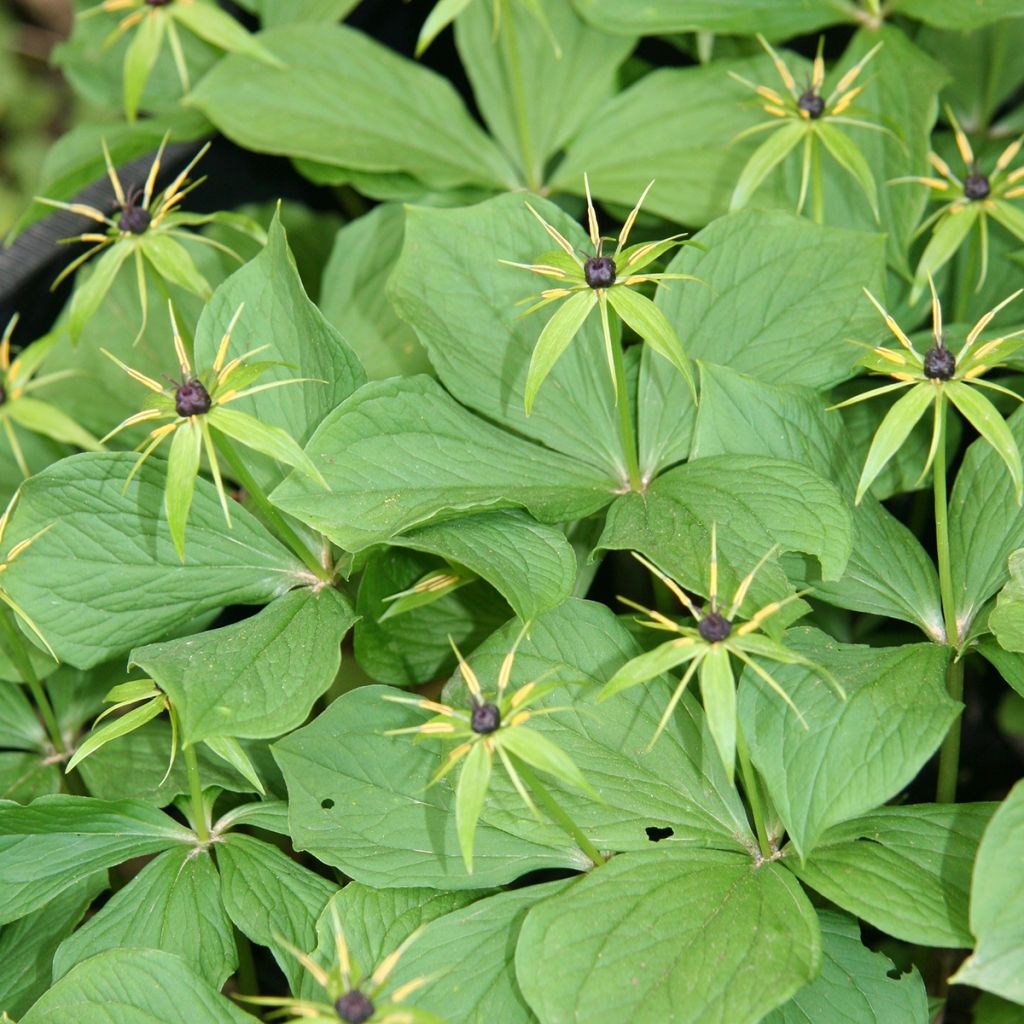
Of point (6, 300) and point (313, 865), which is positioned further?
point (6, 300)

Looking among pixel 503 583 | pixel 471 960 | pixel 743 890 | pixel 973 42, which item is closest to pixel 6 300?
pixel 503 583

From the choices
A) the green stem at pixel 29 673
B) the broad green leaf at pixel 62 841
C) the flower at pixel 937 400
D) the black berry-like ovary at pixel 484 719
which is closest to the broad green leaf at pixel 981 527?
the flower at pixel 937 400

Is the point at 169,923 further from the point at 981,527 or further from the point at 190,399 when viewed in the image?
the point at 981,527

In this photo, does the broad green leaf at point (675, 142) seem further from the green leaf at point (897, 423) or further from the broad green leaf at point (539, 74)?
the green leaf at point (897, 423)

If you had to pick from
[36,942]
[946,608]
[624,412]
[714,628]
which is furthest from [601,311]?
[36,942]

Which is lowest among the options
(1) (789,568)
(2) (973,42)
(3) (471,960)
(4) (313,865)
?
(4) (313,865)

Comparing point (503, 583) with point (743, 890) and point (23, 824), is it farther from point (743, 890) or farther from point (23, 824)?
point (23, 824)
